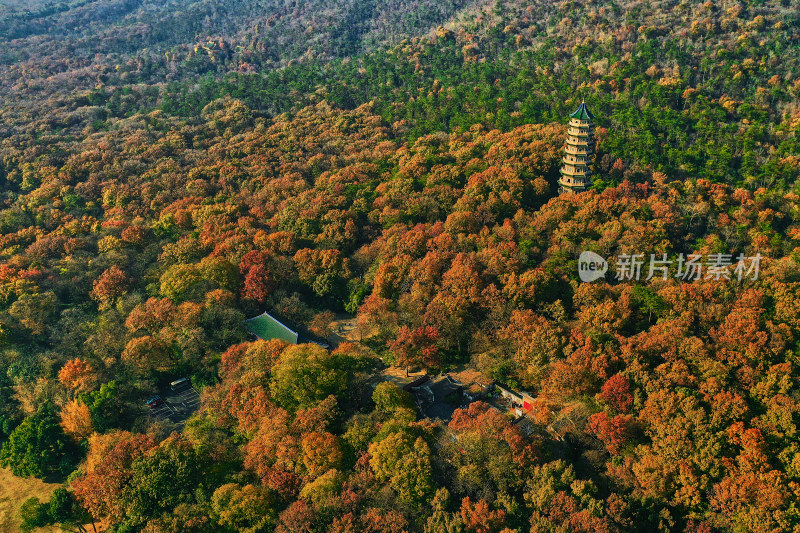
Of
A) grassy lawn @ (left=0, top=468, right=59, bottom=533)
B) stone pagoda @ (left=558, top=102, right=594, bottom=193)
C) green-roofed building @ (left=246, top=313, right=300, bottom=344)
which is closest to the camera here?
grassy lawn @ (left=0, top=468, right=59, bottom=533)

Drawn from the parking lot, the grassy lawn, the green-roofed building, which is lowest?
the grassy lawn

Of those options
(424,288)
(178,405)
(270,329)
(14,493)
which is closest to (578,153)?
(424,288)

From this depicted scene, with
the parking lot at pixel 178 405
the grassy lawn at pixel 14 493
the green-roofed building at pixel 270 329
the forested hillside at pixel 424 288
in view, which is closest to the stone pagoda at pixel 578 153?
the forested hillside at pixel 424 288

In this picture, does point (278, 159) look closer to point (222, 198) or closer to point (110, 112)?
point (222, 198)

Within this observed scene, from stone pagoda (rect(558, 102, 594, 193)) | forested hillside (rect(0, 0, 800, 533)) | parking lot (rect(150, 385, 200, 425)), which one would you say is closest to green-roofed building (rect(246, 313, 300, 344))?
forested hillside (rect(0, 0, 800, 533))

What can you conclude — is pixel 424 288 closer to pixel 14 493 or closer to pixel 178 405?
pixel 178 405

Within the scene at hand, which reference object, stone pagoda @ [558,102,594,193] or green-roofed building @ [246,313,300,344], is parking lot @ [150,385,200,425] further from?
stone pagoda @ [558,102,594,193]

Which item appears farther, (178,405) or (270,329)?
(270,329)
